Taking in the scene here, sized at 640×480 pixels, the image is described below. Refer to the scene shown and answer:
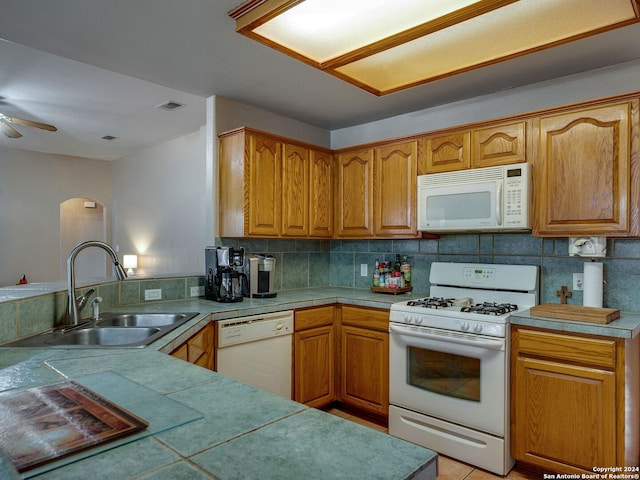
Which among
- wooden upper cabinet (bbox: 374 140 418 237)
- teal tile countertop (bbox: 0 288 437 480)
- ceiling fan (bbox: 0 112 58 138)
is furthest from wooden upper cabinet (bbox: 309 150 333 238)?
ceiling fan (bbox: 0 112 58 138)

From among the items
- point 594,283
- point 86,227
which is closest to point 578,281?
point 594,283

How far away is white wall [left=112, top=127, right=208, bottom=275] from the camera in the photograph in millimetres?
4969

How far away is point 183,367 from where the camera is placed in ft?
4.19

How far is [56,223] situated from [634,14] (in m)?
7.10

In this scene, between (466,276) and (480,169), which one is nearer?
(480,169)

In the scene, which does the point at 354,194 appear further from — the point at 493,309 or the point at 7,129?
the point at 7,129

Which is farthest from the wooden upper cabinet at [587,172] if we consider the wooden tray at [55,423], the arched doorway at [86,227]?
the arched doorway at [86,227]

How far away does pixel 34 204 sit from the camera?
6.16 metres

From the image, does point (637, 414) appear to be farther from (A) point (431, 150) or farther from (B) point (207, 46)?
(B) point (207, 46)

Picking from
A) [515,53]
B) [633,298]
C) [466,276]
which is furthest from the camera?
[466,276]

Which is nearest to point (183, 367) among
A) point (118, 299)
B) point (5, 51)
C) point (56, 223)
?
point (118, 299)

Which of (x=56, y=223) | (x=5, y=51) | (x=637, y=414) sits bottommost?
(x=637, y=414)

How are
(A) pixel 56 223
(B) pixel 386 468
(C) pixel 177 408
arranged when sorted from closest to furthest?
(B) pixel 386 468, (C) pixel 177 408, (A) pixel 56 223

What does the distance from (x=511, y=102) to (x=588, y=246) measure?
45.4 inches
